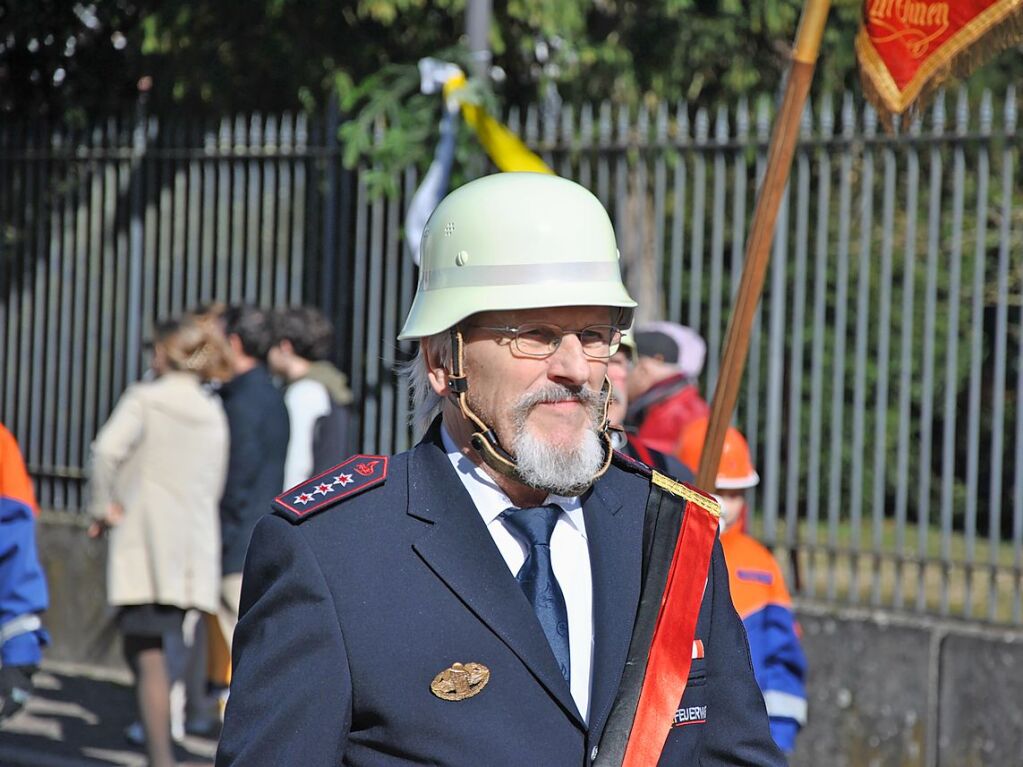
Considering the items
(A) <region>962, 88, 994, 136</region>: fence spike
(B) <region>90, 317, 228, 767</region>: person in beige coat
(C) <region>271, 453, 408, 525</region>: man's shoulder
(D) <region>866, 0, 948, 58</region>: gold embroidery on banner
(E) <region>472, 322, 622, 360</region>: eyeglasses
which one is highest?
(D) <region>866, 0, 948, 58</region>: gold embroidery on banner

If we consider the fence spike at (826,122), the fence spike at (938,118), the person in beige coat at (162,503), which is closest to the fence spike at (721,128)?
the fence spike at (826,122)

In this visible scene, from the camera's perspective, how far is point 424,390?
2678 millimetres

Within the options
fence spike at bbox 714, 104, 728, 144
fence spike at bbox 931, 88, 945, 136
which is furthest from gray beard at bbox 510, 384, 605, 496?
fence spike at bbox 714, 104, 728, 144

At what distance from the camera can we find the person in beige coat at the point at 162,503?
21.5 feet

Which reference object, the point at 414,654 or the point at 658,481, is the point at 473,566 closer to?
the point at 414,654

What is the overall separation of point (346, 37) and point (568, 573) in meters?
9.85

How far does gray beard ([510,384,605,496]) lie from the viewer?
234 centimetres

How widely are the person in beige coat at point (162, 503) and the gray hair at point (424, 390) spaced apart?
4071 millimetres

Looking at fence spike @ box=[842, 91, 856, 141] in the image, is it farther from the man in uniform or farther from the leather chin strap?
the leather chin strap

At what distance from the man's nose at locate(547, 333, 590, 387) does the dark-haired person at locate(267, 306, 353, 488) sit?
4.99 metres

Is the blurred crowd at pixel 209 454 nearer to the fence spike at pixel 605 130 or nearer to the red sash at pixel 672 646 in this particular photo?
the fence spike at pixel 605 130

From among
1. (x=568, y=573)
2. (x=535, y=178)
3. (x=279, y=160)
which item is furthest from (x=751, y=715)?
(x=279, y=160)

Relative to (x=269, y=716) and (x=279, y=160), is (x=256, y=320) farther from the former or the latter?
(x=269, y=716)

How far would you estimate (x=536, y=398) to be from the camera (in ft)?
7.87
